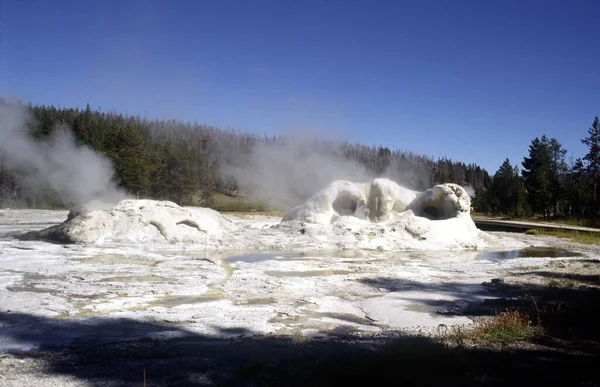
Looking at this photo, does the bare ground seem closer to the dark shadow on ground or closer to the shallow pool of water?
the dark shadow on ground

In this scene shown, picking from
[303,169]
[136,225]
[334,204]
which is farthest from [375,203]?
[136,225]

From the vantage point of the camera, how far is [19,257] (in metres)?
9.32

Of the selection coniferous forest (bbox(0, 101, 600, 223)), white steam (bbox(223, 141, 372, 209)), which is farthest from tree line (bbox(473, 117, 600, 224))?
white steam (bbox(223, 141, 372, 209))

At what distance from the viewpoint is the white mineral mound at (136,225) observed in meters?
12.0

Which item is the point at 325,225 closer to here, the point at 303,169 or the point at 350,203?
the point at 350,203

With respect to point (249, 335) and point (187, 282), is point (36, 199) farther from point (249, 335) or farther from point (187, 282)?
point (249, 335)

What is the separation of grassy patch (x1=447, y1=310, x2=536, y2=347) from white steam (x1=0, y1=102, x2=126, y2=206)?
14.2m

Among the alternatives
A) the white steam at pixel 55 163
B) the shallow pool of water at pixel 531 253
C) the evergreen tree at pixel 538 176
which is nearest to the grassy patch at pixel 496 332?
the shallow pool of water at pixel 531 253

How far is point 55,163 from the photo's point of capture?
56.9ft

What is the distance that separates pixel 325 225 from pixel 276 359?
11.4m

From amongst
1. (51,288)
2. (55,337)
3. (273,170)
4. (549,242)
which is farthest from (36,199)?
(549,242)

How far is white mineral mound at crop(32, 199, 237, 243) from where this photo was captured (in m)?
12.0

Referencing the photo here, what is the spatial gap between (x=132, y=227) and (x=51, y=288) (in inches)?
226

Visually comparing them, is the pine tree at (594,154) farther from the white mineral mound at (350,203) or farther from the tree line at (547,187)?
the white mineral mound at (350,203)
